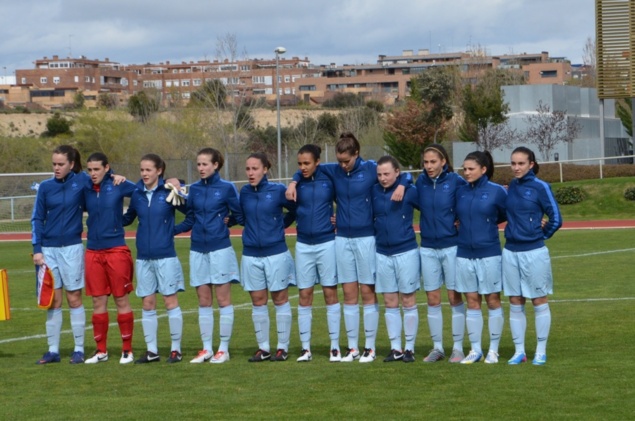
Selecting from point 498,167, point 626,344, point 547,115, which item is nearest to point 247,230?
point 626,344

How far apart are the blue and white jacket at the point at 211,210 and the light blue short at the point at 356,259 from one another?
1.09 m

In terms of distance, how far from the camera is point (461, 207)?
10.3 m

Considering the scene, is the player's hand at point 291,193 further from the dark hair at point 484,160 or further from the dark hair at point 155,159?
the dark hair at point 484,160

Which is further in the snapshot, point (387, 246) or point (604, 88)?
point (604, 88)

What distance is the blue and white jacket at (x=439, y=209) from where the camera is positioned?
1034 cm

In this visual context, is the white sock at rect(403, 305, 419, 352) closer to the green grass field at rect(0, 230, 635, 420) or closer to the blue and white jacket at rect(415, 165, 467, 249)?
the green grass field at rect(0, 230, 635, 420)

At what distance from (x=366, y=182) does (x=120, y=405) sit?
3241 millimetres

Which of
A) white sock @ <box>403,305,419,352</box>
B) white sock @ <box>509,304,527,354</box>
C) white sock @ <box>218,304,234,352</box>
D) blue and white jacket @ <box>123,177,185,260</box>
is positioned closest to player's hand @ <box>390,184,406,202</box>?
white sock @ <box>403,305,419,352</box>

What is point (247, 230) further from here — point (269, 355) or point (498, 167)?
point (498, 167)

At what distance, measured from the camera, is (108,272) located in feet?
35.9

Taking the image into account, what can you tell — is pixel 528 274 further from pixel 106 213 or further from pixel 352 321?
pixel 106 213

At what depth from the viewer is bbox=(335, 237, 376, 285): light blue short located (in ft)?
34.6

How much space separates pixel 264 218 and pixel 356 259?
965 millimetres

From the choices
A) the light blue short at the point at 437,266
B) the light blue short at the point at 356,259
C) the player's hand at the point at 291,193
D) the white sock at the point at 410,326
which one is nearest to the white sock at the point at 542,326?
the light blue short at the point at 437,266
